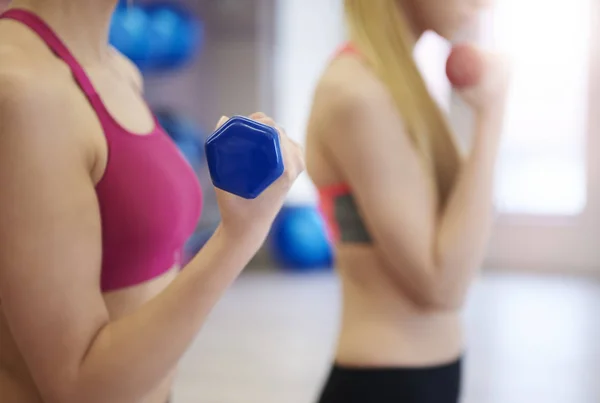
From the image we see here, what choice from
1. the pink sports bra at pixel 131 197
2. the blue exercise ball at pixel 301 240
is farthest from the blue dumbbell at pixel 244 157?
the blue exercise ball at pixel 301 240

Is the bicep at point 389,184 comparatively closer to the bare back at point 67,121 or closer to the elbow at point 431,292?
the elbow at point 431,292

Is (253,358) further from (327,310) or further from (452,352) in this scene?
(452,352)

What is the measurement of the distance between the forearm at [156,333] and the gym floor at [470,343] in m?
1.39

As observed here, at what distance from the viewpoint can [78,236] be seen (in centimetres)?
53

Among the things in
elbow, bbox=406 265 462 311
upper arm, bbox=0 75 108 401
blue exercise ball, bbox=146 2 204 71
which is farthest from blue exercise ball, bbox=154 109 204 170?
upper arm, bbox=0 75 108 401

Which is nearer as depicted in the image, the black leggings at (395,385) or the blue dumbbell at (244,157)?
the blue dumbbell at (244,157)

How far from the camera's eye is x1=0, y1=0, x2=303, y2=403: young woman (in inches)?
20.3

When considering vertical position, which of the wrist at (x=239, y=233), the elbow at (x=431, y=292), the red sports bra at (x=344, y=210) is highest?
the wrist at (x=239, y=233)

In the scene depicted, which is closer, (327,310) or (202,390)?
(202,390)

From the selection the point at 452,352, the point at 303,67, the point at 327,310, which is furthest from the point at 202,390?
the point at 303,67

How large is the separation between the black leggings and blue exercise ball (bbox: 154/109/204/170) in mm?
2066

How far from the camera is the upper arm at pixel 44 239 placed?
513 millimetres

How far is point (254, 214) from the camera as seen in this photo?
53 cm

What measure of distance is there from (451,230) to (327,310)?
1.90m
